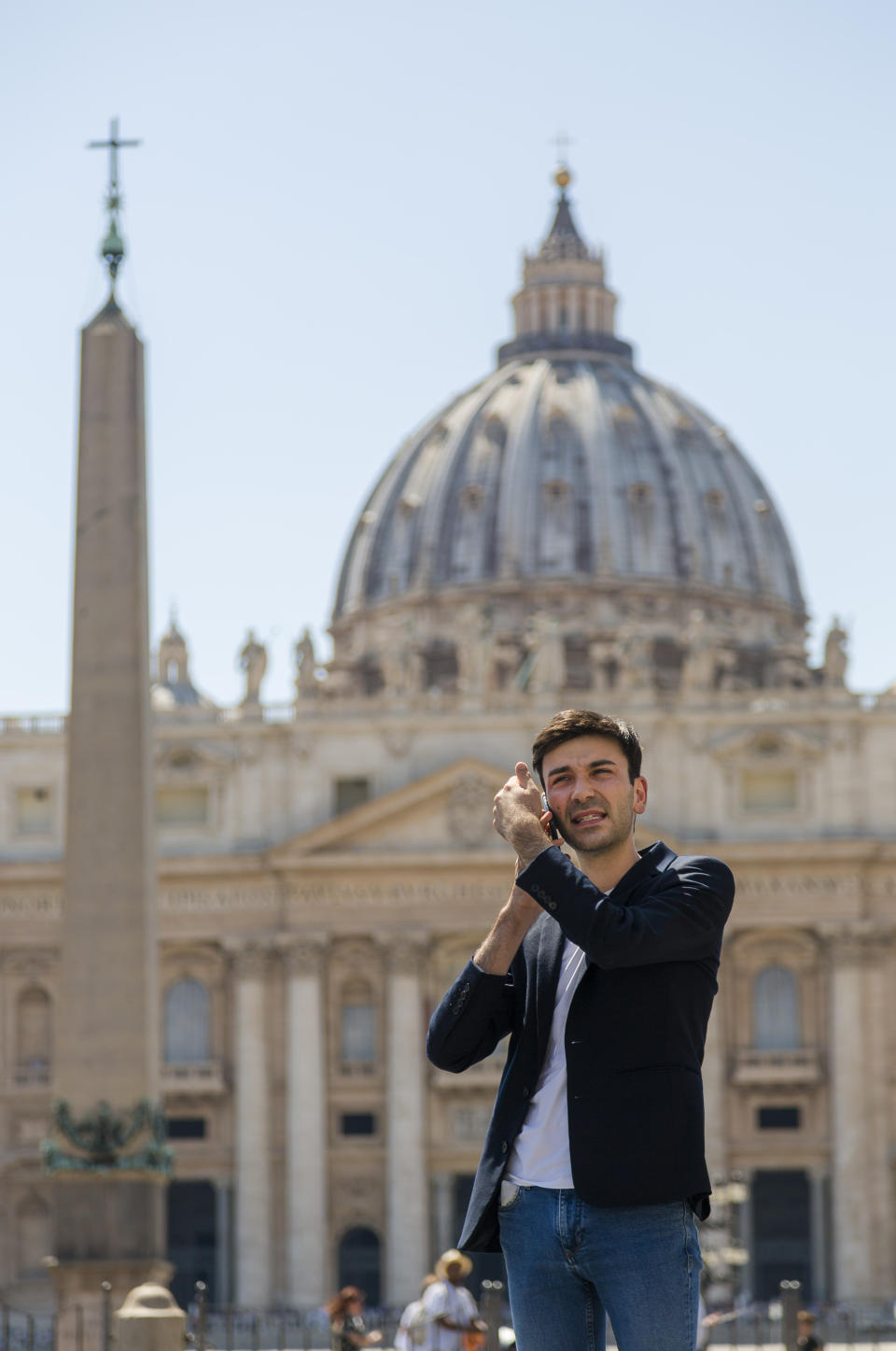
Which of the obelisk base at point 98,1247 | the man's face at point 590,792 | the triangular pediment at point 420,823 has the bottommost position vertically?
the obelisk base at point 98,1247

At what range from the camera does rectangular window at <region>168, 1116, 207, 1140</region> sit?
65875 millimetres

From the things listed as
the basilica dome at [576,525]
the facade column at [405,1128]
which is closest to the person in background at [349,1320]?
the facade column at [405,1128]

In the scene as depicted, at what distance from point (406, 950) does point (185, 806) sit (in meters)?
6.46

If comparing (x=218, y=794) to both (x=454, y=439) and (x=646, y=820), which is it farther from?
(x=454, y=439)

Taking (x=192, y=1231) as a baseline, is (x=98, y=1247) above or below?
above

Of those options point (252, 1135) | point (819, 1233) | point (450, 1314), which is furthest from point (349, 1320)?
point (819, 1233)

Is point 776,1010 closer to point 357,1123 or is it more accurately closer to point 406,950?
point 406,950

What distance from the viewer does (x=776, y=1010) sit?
217ft

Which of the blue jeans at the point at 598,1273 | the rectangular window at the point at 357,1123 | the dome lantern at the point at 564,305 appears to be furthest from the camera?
the dome lantern at the point at 564,305

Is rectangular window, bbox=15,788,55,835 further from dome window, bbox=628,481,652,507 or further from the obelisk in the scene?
the obelisk

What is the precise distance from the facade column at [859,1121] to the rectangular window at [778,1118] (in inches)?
37.4

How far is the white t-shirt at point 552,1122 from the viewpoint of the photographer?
7.47 metres

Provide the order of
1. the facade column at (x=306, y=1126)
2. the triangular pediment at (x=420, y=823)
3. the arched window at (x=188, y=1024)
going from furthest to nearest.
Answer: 1. the arched window at (x=188, y=1024)
2. the triangular pediment at (x=420, y=823)
3. the facade column at (x=306, y=1126)

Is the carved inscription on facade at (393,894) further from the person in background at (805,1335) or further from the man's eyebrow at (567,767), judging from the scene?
the man's eyebrow at (567,767)
